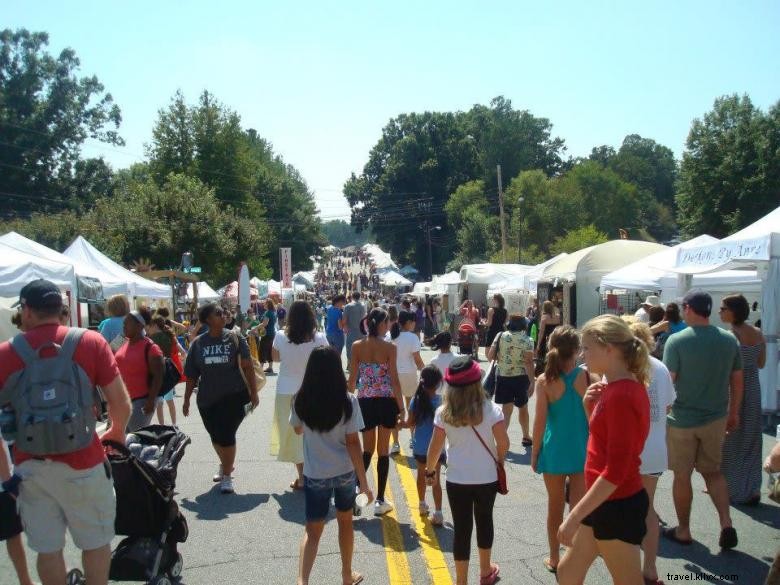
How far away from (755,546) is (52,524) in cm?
492

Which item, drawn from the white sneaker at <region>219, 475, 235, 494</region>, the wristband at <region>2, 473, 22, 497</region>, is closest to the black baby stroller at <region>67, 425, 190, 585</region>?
the wristband at <region>2, 473, 22, 497</region>

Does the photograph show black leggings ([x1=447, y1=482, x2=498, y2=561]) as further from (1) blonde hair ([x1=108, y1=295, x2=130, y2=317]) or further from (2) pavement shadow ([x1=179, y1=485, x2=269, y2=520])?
(1) blonde hair ([x1=108, y1=295, x2=130, y2=317])

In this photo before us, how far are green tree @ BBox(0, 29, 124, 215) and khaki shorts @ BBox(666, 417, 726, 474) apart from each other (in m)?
53.6

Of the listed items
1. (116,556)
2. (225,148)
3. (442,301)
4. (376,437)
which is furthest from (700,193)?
(116,556)

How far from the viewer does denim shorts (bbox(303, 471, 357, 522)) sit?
4699 millimetres

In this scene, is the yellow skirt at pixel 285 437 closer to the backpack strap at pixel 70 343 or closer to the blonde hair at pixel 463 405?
the blonde hair at pixel 463 405

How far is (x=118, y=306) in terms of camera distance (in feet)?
28.1

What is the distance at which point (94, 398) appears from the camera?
401 centimetres

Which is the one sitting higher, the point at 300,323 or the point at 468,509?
the point at 300,323

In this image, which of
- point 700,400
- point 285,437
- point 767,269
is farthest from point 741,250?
point 285,437

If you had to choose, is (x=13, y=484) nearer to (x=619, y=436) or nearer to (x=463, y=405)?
(x=463, y=405)

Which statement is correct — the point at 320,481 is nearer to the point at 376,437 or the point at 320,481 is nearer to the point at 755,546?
the point at 376,437

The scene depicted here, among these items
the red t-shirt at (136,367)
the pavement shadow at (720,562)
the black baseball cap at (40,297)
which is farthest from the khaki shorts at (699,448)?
the red t-shirt at (136,367)

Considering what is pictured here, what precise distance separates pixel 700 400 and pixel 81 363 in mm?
4472
